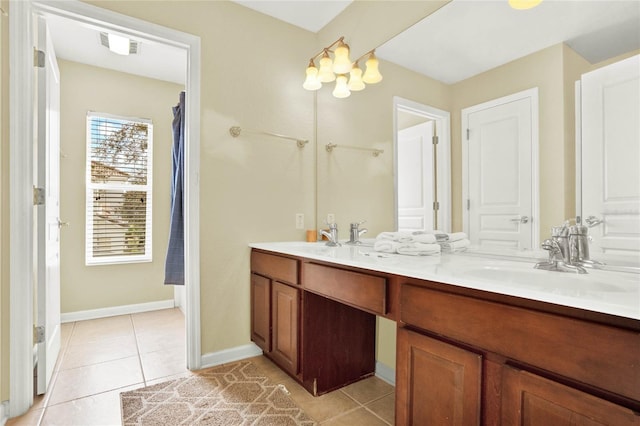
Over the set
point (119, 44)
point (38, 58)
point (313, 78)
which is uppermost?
point (119, 44)

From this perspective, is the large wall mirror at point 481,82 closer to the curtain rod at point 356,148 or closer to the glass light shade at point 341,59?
the curtain rod at point 356,148

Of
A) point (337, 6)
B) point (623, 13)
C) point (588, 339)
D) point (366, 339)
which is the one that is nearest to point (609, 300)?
point (588, 339)

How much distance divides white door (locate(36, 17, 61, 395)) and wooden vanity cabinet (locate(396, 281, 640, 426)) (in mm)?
1876

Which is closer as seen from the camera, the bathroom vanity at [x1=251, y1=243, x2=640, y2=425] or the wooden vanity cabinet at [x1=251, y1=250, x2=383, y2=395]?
the bathroom vanity at [x1=251, y1=243, x2=640, y2=425]

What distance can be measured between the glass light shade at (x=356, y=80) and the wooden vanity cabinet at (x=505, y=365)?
1.56 m

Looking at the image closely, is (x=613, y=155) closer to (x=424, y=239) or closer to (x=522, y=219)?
(x=522, y=219)

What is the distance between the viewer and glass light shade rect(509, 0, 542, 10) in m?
1.30

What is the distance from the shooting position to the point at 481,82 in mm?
1477

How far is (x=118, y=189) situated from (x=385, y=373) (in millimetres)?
3021

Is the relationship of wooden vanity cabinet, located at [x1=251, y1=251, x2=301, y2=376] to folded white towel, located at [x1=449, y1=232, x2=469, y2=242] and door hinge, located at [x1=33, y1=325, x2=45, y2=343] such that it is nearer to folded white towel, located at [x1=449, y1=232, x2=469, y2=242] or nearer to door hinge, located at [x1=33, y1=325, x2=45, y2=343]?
folded white towel, located at [x1=449, y1=232, x2=469, y2=242]

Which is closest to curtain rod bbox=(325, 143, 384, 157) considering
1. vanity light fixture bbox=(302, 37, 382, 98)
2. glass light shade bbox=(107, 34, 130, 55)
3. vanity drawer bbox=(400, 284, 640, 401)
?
vanity light fixture bbox=(302, 37, 382, 98)

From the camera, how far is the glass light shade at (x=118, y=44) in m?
2.62

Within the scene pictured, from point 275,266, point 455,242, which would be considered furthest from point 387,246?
point 275,266

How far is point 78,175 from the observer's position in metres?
3.14
